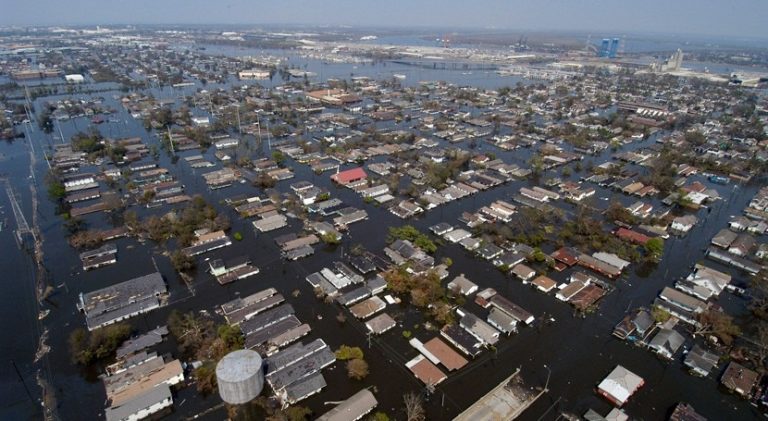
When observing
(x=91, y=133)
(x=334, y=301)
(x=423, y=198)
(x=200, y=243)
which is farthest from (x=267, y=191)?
(x=91, y=133)

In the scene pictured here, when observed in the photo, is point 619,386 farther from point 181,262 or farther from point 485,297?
point 181,262

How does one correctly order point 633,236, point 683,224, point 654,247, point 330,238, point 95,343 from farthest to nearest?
point 683,224, point 633,236, point 330,238, point 654,247, point 95,343

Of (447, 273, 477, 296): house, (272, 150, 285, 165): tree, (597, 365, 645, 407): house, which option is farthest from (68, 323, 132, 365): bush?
(272, 150, 285, 165): tree

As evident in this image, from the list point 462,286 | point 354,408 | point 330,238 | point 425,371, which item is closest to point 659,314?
point 462,286

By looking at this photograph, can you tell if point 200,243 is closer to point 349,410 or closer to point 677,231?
point 349,410

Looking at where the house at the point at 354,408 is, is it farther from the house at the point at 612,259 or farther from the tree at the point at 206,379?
the house at the point at 612,259

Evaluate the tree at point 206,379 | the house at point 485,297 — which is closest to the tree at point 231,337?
the tree at point 206,379
